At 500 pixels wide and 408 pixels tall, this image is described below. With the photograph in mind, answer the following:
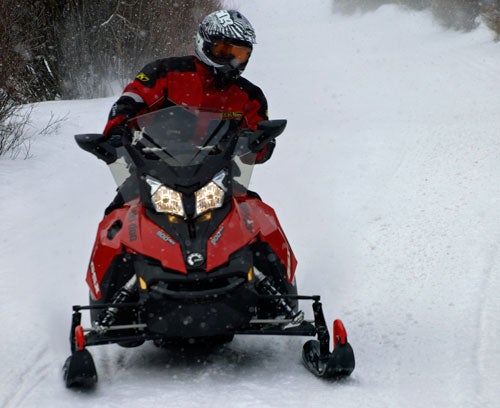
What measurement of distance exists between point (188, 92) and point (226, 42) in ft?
1.57

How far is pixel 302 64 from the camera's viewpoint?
22.4m

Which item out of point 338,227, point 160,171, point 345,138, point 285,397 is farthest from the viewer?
point 345,138

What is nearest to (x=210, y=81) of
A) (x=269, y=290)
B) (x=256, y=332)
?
(x=269, y=290)

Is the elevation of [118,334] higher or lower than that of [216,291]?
lower

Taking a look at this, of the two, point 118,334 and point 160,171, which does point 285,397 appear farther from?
point 160,171

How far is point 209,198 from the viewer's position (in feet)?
14.9

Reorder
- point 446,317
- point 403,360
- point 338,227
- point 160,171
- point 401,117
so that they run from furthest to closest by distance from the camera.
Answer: point 401,117
point 338,227
point 446,317
point 403,360
point 160,171

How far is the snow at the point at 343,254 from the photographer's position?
14.6 ft

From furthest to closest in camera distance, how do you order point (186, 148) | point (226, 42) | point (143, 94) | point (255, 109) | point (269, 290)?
1. point (255, 109)
2. point (143, 94)
3. point (226, 42)
4. point (269, 290)
5. point (186, 148)

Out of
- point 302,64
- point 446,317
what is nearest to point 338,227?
point 446,317

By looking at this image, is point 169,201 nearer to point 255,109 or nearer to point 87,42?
point 255,109

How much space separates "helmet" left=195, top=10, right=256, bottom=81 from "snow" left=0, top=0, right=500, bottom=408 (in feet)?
5.97

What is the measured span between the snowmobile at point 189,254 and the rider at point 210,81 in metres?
0.50

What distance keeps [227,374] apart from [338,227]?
3.77m
